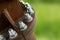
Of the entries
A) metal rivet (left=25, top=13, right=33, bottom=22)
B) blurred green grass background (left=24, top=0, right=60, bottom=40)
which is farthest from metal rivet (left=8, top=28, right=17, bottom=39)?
blurred green grass background (left=24, top=0, right=60, bottom=40)

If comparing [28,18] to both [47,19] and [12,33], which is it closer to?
[12,33]

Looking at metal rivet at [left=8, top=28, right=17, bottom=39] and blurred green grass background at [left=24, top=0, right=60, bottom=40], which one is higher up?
metal rivet at [left=8, top=28, right=17, bottom=39]

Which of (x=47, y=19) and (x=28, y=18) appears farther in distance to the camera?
(x=47, y=19)

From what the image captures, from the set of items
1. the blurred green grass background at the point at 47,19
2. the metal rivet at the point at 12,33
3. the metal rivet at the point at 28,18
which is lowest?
the blurred green grass background at the point at 47,19

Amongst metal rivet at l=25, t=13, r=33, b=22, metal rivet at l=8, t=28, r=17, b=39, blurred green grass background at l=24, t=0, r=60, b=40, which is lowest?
blurred green grass background at l=24, t=0, r=60, b=40

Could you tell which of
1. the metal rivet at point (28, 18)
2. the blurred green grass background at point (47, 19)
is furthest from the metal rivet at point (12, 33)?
the blurred green grass background at point (47, 19)

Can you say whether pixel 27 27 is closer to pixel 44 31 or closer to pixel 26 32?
pixel 26 32

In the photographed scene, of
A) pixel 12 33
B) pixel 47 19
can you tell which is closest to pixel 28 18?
pixel 12 33

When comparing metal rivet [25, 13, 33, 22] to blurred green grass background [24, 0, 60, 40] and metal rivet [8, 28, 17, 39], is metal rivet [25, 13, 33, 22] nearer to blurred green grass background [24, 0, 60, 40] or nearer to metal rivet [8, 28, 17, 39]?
metal rivet [8, 28, 17, 39]

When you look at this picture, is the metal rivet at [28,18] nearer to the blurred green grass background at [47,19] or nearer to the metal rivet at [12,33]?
the metal rivet at [12,33]
